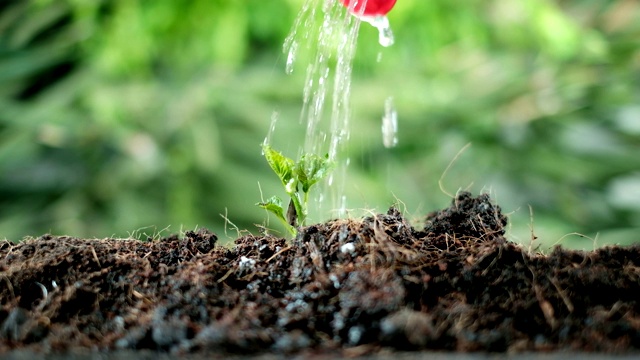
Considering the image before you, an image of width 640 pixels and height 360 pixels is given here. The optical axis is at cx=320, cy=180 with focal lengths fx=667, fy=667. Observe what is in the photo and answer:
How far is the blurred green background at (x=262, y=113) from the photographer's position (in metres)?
2.39

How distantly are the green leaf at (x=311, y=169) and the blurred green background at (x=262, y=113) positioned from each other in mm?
1382

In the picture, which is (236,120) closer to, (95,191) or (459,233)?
(95,191)

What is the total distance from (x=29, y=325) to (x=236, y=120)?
2.37m

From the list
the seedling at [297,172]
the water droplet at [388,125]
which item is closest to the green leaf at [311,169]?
the seedling at [297,172]

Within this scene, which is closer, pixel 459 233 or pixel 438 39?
pixel 459 233

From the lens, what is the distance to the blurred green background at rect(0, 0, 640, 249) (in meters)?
2.39

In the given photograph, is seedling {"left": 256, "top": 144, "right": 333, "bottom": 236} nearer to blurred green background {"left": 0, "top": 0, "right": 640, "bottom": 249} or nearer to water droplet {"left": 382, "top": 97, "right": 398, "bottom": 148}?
water droplet {"left": 382, "top": 97, "right": 398, "bottom": 148}

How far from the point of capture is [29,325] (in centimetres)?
60

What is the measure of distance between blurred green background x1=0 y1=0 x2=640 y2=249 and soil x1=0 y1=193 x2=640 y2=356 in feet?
4.80

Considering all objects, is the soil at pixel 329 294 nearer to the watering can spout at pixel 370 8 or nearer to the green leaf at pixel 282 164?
the green leaf at pixel 282 164

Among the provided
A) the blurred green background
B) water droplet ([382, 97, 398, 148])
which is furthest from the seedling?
the blurred green background

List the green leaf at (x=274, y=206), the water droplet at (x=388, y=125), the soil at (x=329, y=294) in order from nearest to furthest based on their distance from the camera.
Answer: the soil at (x=329, y=294) → the green leaf at (x=274, y=206) → the water droplet at (x=388, y=125)

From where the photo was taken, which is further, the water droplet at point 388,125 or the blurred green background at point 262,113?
the blurred green background at point 262,113

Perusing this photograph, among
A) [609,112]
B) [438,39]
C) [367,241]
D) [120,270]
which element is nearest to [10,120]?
[438,39]
